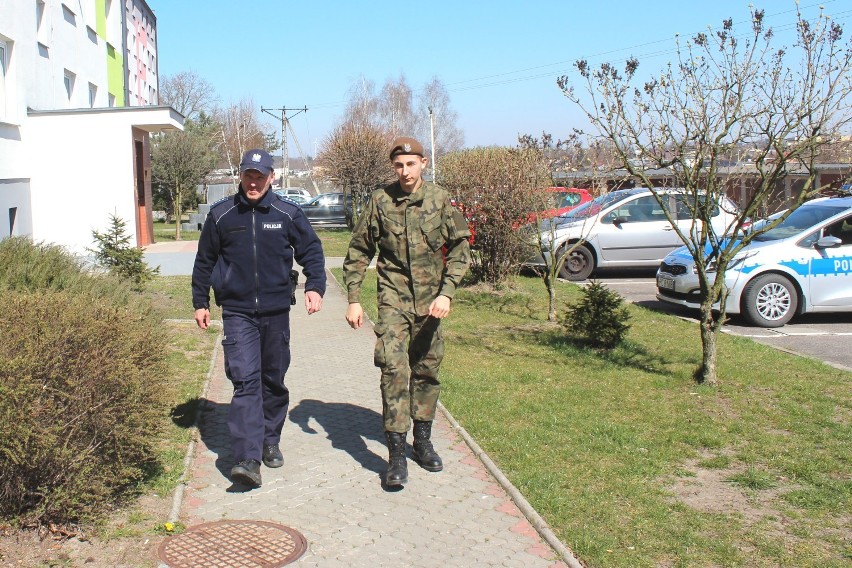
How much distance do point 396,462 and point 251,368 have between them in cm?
100

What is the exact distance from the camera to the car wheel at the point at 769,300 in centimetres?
1109

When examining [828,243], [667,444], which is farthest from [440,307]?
[828,243]

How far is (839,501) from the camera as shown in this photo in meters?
4.88

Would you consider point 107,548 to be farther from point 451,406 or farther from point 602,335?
point 602,335

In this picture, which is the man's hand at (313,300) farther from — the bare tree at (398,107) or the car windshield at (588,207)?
the bare tree at (398,107)

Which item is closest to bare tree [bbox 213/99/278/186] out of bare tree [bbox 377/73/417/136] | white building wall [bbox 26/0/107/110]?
bare tree [bbox 377/73/417/136]

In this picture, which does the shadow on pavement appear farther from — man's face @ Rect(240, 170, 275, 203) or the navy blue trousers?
man's face @ Rect(240, 170, 275, 203)

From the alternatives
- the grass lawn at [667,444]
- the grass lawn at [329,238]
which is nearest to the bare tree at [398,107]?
the grass lawn at [329,238]

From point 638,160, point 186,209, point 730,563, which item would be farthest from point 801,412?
point 186,209

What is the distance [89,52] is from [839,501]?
71.9 feet

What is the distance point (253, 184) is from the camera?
17.3 ft

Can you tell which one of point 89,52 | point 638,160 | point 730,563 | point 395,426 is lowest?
point 730,563

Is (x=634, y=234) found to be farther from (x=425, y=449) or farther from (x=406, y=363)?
(x=406, y=363)

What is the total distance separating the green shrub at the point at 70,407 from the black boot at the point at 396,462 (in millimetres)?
1308
